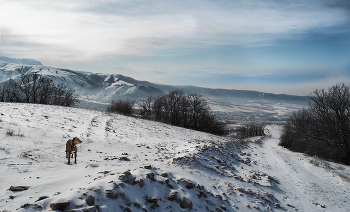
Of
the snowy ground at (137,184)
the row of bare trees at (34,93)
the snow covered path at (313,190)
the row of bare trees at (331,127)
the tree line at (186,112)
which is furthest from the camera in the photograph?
the tree line at (186,112)

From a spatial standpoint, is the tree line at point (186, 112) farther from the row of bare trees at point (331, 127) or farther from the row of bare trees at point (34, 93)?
the row of bare trees at point (331, 127)

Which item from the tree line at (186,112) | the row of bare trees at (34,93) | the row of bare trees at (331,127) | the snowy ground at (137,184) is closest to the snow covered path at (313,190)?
the snowy ground at (137,184)

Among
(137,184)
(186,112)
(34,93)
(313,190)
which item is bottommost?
(186,112)

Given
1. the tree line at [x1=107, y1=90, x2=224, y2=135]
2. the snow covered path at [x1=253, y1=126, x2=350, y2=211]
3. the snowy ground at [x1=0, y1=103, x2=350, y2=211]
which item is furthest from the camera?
the tree line at [x1=107, y1=90, x2=224, y2=135]

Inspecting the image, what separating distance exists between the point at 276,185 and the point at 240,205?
3324 millimetres

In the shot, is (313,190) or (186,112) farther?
(186,112)

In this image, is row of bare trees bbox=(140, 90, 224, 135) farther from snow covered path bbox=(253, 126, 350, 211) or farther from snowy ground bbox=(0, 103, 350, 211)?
snowy ground bbox=(0, 103, 350, 211)

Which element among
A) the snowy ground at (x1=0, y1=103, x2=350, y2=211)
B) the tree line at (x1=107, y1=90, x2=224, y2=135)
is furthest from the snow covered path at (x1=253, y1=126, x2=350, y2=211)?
the tree line at (x1=107, y1=90, x2=224, y2=135)

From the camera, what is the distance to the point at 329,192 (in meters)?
7.61

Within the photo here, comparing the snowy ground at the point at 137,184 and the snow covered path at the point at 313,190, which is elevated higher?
the snowy ground at the point at 137,184

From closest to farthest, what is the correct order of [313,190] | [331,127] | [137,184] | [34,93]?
[137,184]
[313,190]
[331,127]
[34,93]

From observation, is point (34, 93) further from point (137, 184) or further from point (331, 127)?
point (331, 127)

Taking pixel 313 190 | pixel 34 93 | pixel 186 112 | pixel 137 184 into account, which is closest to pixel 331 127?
pixel 313 190

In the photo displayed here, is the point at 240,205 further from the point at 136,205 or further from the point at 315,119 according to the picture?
the point at 315,119
